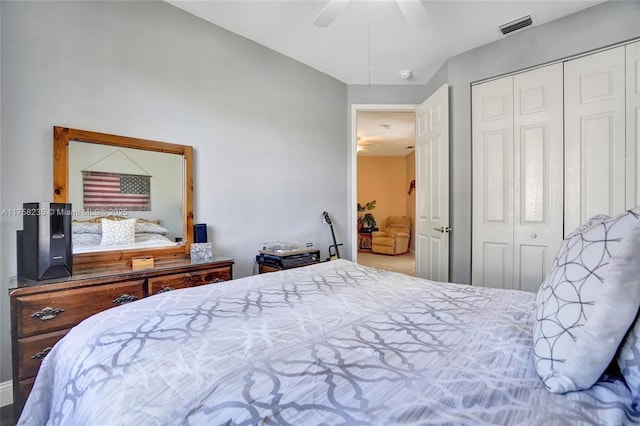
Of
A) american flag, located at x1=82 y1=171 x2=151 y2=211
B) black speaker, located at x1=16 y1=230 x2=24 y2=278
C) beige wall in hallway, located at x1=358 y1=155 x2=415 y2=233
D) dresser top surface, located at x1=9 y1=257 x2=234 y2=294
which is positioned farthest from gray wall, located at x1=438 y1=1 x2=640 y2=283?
beige wall in hallway, located at x1=358 y1=155 x2=415 y2=233

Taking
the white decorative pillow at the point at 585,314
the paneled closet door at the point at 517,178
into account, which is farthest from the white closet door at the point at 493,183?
the white decorative pillow at the point at 585,314

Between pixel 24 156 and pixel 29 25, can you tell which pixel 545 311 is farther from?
pixel 29 25

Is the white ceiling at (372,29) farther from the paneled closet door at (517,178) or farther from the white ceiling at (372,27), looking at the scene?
the paneled closet door at (517,178)

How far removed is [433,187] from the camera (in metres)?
3.17

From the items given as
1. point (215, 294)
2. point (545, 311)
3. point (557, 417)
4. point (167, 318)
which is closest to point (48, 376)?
point (167, 318)

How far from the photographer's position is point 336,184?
11.8 ft

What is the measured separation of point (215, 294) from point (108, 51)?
6.11 ft

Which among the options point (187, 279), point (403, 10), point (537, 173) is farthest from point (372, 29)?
point (187, 279)

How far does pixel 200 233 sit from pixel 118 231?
20.8 inches

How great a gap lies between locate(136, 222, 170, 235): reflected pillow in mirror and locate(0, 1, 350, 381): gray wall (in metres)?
0.26

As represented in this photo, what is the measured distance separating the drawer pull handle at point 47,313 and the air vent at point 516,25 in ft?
11.8

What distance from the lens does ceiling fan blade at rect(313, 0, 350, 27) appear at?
70.2 inches

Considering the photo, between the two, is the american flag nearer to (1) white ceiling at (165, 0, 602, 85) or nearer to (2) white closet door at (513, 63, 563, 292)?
(1) white ceiling at (165, 0, 602, 85)

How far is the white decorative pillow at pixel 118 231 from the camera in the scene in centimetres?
199
